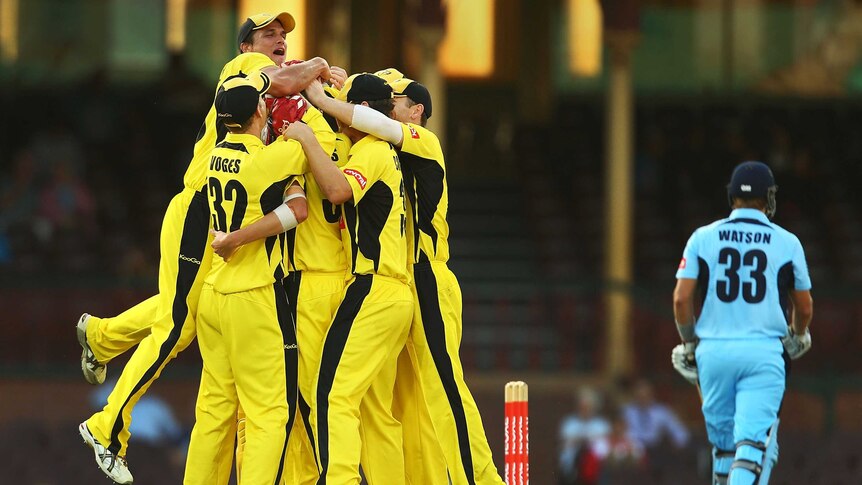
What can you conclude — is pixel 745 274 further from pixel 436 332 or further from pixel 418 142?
pixel 418 142

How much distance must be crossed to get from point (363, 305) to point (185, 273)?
0.98 m

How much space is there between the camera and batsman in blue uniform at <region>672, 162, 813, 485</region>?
32.5 feet

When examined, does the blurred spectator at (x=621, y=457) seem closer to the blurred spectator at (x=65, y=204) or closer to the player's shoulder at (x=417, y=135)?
the player's shoulder at (x=417, y=135)

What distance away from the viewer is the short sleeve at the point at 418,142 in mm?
9266

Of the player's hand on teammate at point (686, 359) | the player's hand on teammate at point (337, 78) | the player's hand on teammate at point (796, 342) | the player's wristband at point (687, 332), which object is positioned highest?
the player's hand on teammate at point (337, 78)

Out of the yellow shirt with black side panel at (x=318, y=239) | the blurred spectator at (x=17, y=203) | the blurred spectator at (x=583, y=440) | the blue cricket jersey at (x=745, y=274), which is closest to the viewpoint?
the yellow shirt with black side panel at (x=318, y=239)

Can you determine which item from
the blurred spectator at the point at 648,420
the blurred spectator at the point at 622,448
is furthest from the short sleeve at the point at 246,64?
the blurred spectator at the point at 648,420

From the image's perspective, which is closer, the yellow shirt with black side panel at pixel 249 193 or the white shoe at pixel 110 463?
the yellow shirt with black side panel at pixel 249 193

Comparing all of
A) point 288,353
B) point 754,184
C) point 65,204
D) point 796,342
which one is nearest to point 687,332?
point 796,342

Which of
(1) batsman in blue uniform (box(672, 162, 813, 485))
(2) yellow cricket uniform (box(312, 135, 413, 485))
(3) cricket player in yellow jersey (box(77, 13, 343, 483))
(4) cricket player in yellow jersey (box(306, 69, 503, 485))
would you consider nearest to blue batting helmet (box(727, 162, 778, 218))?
(1) batsman in blue uniform (box(672, 162, 813, 485))

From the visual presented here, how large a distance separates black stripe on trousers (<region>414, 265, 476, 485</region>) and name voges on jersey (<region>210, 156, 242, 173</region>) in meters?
1.27

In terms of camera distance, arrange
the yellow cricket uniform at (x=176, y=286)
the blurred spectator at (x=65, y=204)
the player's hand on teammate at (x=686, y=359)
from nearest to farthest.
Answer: the yellow cricket uniform at (x=176, y=286) < the player's hand on teammate at (x=686, y=359) < the blurred spectator at (x=65, y=204)

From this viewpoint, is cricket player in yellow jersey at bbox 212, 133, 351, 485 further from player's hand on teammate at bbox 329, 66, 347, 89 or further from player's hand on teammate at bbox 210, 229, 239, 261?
player's hand on teammate at bbox 329, 66, 347, 89

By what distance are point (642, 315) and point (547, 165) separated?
3967 mm
